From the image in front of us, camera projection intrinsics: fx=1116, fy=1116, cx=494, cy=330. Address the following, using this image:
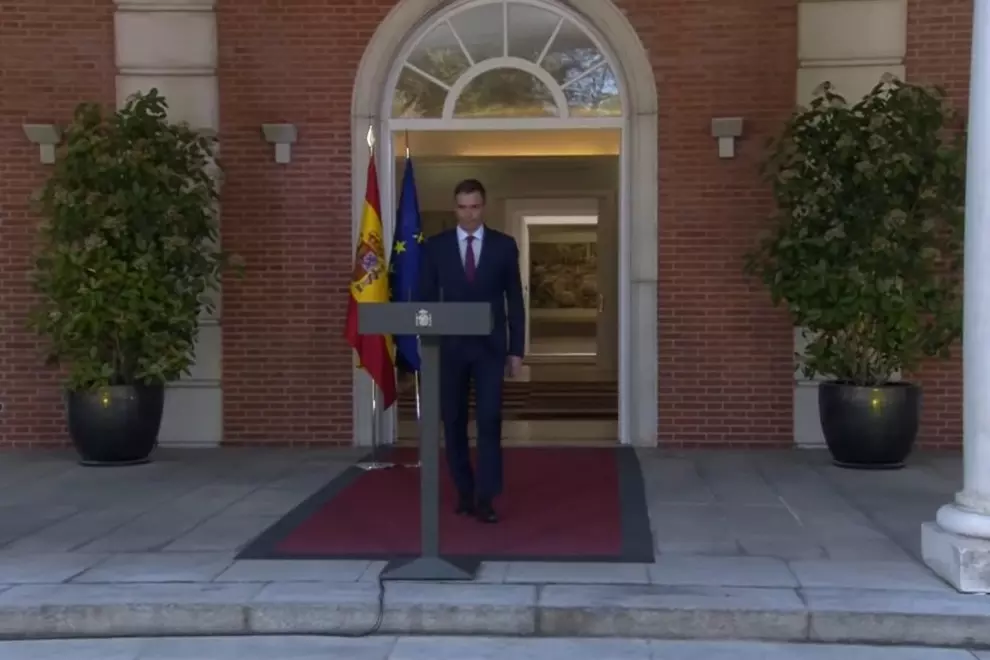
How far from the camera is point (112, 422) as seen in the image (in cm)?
859

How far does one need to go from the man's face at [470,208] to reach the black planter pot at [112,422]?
3665 millimetres

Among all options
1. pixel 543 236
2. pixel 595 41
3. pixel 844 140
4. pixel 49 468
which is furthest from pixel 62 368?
pixel 543 236

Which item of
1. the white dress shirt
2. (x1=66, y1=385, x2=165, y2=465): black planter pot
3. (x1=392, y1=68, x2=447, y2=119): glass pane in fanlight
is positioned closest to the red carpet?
the white dress shirt

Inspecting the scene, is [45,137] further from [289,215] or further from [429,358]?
[429,358]

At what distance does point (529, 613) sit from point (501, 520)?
70.7 inches

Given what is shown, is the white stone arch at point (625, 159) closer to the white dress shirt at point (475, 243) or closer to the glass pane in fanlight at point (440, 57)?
the glass pane in fanlight at point (440, 57)

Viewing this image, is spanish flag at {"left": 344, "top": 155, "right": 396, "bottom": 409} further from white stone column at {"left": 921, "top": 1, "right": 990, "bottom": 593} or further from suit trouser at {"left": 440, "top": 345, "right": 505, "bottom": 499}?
white stone column at {"left": 921, "top": 1, "right": 990, "bottom": 593}

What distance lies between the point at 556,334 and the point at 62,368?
12.8 meters

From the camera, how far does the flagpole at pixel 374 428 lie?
8.70 metres

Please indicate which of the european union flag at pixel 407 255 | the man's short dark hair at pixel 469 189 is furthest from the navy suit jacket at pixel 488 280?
the european union flag at pixel 407 255

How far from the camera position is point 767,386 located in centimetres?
950

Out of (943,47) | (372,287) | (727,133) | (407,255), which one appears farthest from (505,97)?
(943,47)

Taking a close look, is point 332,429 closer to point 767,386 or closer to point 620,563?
point 767,386

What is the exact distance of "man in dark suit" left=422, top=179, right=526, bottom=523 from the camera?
633 centimetres
